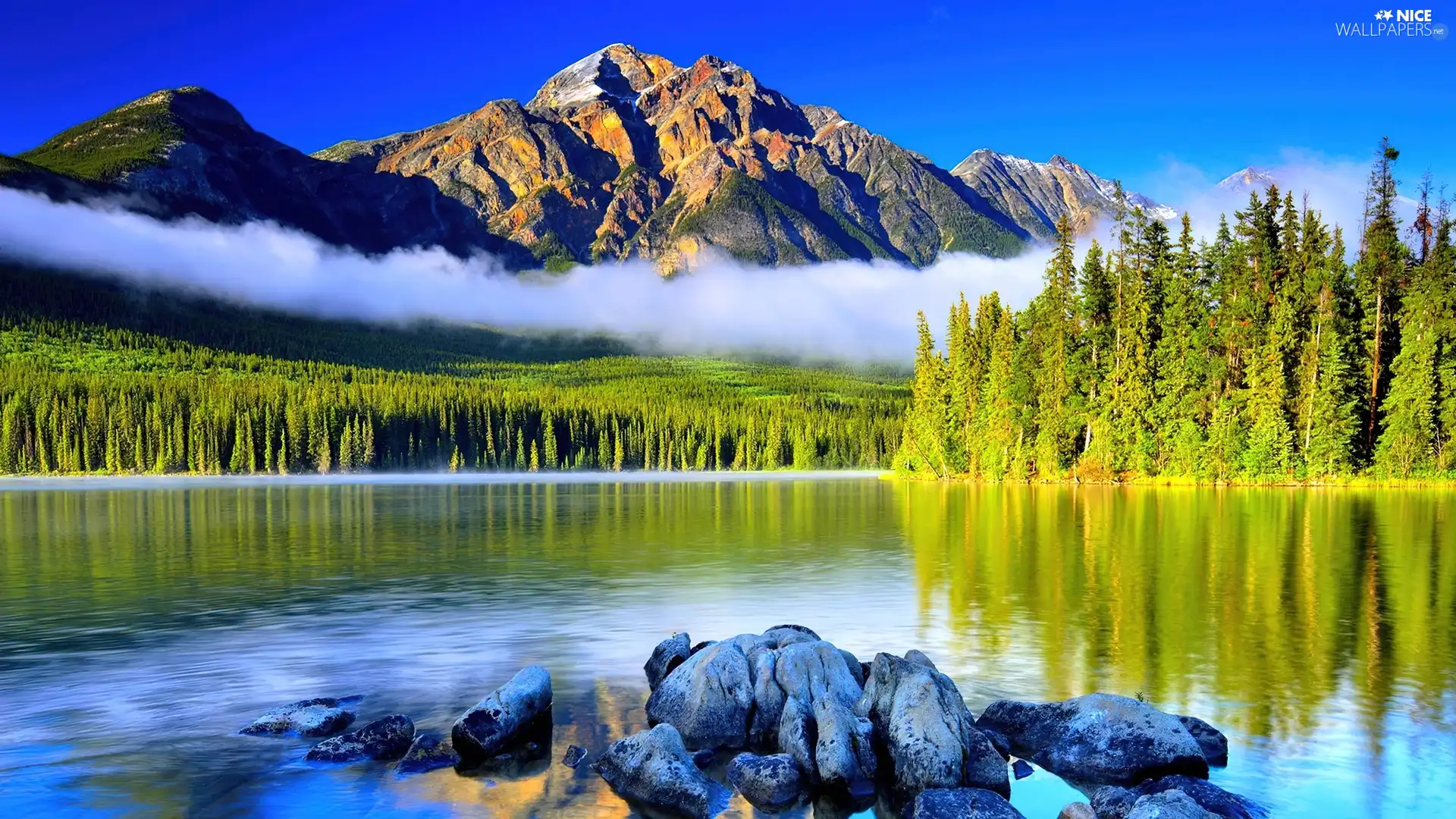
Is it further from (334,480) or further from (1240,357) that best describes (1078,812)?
(334,480)

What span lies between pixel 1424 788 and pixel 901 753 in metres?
6.88

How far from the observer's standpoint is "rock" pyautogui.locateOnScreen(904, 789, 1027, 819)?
12250 mm

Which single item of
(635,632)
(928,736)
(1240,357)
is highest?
(1240,357)

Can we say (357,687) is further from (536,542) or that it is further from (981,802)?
(536,542)

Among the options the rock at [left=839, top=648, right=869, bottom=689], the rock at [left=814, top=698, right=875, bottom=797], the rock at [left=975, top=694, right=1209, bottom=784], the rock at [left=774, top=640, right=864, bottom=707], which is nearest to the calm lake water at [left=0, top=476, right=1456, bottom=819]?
the rock at [left=975, top=694, right=1209, bottom=784]

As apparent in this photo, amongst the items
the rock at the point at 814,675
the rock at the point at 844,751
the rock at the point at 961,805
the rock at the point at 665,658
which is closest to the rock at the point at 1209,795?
the rock at the point at 961,805

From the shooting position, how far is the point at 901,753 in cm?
1415

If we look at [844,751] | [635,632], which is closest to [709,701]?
[844,751]

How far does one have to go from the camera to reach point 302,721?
54.5 feet

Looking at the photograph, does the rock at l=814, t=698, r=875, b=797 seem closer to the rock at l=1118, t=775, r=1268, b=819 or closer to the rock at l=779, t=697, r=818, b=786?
the rock at l=779, t=697, r=818, b=786

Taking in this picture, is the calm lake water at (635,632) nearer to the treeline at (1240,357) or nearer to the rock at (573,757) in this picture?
the rock at (573,757)

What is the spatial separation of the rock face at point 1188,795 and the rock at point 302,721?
12022 mm

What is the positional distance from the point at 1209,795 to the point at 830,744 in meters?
4.99

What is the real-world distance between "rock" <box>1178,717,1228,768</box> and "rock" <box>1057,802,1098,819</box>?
2813 mm
